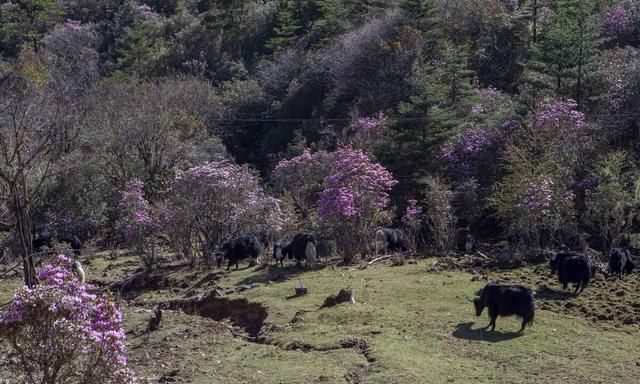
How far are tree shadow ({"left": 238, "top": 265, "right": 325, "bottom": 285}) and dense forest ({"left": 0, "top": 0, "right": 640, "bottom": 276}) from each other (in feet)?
5.47

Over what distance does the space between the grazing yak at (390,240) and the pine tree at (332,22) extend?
3057cm

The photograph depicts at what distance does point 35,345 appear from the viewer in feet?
32.8

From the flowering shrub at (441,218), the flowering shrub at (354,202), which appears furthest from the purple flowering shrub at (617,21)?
the flowering shrub at (354,202)

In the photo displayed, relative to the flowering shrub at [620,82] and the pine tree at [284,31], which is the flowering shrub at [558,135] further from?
the pine tree at [284,31]

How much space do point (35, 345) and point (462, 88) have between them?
30.5 m

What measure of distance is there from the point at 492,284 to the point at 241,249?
10.8 m

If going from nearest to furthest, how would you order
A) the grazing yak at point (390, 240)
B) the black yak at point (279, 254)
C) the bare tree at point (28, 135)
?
the bare tree at point (28, 135) < the black yak at point (279, 254) < the grazing yak at point (390, 240)

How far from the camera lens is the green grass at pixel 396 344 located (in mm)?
14727

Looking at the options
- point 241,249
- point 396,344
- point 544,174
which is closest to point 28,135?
point 241,249

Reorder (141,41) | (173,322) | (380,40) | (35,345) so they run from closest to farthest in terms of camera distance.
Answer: (35,345)
(173,322)
(380,40)
(141,41)

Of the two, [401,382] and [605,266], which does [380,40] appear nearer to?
[605,266]

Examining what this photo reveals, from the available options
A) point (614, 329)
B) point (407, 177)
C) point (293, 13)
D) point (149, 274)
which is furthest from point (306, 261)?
point (293, 13)

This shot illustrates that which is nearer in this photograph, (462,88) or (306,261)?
(306,261)

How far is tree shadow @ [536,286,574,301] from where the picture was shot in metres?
19.6
